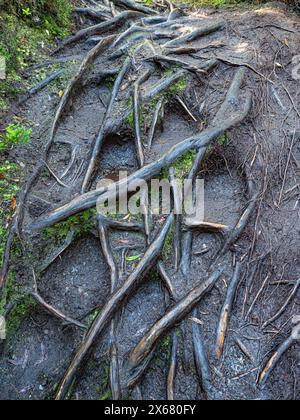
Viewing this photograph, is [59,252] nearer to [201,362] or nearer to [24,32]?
[201,362]

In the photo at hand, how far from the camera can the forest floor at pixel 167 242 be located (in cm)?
341

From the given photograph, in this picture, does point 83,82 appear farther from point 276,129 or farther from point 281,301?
point 281,301

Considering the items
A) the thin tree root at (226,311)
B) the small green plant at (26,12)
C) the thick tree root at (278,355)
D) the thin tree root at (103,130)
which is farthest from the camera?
the small green plant at (26,12)

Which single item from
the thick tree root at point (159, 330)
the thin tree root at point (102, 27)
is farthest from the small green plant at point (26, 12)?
the thick tree root at point (159, 330)

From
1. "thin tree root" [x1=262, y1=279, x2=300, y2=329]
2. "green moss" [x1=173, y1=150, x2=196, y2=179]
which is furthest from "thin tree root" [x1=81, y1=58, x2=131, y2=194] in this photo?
"thin tree root" [x1=262, y1=279, x2=300, y2=329]

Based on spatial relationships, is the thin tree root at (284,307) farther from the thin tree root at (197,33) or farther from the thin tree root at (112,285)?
the thin tree root at (197,33)

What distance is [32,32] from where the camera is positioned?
6.28m

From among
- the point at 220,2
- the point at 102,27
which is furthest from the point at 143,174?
the point at 220,2

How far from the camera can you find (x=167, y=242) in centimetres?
408

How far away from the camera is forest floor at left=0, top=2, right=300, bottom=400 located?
341 centimetres

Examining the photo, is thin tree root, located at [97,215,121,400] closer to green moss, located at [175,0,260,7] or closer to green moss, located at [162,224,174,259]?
green moss, located at [162,224,174,259]

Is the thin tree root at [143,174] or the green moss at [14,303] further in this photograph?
the thin tree root at [143,174]
